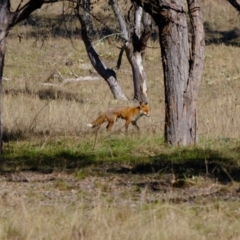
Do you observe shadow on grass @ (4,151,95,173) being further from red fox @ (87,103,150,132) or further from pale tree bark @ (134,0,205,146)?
red fox @ (87,103,150,132)

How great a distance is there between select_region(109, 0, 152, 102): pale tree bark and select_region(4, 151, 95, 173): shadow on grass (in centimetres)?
852

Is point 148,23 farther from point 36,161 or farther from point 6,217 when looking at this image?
point 6,217

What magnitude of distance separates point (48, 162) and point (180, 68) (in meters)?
2.70

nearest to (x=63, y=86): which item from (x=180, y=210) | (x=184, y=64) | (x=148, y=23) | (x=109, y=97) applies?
(x=109, y=97)

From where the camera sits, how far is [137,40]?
20438 mm

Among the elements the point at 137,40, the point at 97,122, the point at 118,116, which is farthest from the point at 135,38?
the point at 97,122

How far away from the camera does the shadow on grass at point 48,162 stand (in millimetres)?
10773

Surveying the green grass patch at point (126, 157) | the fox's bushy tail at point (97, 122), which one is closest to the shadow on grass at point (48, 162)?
the green grass patch at point (126, 157)

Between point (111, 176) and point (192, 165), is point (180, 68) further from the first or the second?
point (111, 176)

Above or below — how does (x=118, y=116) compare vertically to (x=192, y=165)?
above

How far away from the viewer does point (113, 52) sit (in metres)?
32.0

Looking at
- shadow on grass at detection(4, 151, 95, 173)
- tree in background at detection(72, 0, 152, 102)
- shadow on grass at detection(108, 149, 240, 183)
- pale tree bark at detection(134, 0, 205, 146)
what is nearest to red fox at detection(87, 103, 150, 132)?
pale tree bark at detection(134, 0, 205, 146)

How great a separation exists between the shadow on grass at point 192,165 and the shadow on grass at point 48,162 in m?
0.72

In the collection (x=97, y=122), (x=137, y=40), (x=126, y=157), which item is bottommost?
(x=126, y=157)
